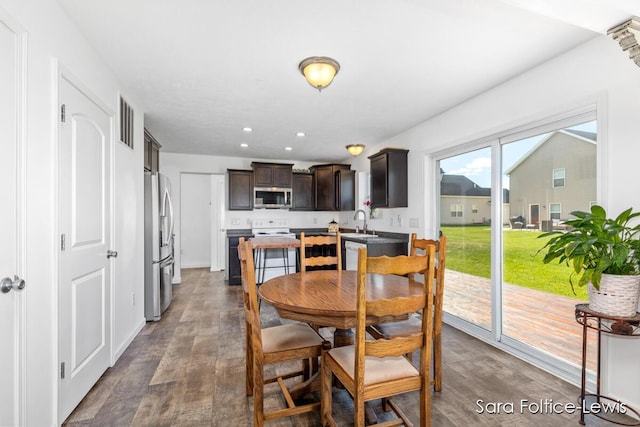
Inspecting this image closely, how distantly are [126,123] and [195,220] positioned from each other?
4.36 metres

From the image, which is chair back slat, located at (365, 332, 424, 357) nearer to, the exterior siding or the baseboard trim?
the exterior siding

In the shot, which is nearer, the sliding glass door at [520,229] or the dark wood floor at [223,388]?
the dark wood floor at [223,388]

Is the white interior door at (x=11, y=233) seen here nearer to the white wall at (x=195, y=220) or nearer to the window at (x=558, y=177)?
the window at (x=558, y=177)

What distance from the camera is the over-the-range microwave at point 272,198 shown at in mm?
5961

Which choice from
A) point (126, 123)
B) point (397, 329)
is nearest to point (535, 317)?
point (397, 329)

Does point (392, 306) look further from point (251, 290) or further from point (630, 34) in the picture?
point (630, 34)

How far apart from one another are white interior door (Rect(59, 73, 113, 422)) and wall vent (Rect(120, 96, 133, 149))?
0.34 meters

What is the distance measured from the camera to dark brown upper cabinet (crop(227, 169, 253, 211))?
591 centimetres

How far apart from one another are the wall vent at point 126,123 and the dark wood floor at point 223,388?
198 cm

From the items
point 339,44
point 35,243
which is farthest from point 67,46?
point 339,44

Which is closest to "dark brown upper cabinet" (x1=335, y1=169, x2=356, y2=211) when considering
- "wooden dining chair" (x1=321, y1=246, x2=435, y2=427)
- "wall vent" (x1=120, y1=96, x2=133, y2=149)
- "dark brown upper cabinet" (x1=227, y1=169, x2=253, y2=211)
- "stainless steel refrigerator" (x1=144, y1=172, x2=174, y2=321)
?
"dark brown upper cabinet" (x1=227, y1=169, x2=253, y2=211)

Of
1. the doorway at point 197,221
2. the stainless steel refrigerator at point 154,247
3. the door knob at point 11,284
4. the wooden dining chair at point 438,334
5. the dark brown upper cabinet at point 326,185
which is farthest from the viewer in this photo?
the doorway at point 197,221

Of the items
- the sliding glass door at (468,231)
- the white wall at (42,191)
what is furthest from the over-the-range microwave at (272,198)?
the white wall at (42,191)

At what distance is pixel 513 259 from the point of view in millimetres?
2867
